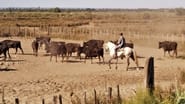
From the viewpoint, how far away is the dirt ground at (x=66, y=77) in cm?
1688

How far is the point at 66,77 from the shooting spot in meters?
22.0

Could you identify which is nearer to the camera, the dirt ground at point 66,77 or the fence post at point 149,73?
the fence post at point 149,73

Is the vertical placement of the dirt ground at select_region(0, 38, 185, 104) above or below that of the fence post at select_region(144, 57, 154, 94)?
below

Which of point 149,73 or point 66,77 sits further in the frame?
point 66,77

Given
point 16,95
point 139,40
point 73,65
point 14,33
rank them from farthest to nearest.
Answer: point 14,33 → point 139,40 → point 73,65 → point 16,95

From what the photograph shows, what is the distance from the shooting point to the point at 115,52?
2488 centimetres

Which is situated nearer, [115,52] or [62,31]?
[115,52]

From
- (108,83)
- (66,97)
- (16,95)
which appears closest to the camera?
(66,97)

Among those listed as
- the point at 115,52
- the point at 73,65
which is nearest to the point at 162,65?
the point at 115,52

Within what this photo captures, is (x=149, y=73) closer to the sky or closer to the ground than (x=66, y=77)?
closer to the sky

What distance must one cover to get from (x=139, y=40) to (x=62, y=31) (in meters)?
13.3

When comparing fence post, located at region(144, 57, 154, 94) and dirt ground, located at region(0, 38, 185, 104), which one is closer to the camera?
fence post, located at region(144, 57, 154, 94)

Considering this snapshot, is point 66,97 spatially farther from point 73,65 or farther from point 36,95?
point 73,65

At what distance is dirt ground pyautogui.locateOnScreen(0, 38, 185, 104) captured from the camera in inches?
664
